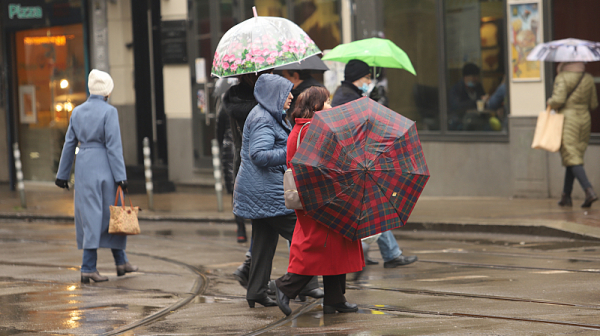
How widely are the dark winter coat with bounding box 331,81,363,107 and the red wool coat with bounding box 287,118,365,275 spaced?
185 cm

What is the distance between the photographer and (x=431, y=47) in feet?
48.4

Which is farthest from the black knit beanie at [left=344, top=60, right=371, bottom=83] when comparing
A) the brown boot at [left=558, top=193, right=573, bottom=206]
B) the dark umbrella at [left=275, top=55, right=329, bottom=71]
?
the brown boot at [left=558, top=193, right=573, bottom=206]

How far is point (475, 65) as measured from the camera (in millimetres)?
14109

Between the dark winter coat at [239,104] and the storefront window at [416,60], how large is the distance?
8129 mm

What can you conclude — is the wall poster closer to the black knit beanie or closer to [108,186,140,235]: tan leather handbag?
the black knit beanie

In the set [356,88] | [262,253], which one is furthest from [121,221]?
[356,88]

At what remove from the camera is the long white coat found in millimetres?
7969

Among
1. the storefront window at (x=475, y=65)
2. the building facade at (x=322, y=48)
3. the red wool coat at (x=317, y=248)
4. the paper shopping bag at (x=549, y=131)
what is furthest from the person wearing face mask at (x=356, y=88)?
the storefront window at (x=475, y=65)

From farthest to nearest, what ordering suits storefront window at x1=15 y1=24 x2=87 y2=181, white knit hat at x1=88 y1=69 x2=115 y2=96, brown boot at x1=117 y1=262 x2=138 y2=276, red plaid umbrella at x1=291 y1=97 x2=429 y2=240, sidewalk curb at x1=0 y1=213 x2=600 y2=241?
storefront window at x1=15 y1=24 x2=87 y2=181 → sidewalk curb at x1=0 y1=213 x2=600 y2=241 → brown boot at x1=117 y1=262 x2=138 y2=276 → white knit hat at x1=88 y1=69 x2=115 y2=96 → red plaid umbrella at x1=291 y1=97 x2=429 y2=240

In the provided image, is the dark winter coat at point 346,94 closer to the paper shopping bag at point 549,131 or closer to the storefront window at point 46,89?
the paper shopping bag at point 549,131

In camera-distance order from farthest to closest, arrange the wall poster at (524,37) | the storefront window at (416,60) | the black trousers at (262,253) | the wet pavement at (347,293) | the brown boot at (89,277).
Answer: the storefront window at (416,60) → the wall poster at (524,37) → the brown boot at (89,277) → the black trousers at (262,253) → the wet pavement at (347,293)

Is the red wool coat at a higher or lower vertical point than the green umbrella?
lower

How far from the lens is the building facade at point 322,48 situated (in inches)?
523

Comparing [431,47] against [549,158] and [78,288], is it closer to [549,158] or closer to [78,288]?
[549,158]
